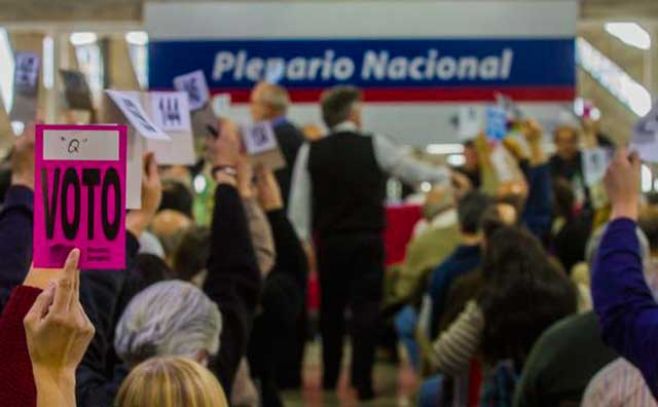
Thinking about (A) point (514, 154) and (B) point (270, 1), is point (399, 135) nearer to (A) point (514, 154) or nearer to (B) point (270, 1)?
(B) point (270, 1)

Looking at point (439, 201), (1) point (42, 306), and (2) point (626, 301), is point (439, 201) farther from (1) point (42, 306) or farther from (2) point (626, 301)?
(1) point (42, 306)

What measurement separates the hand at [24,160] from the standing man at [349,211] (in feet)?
16.3

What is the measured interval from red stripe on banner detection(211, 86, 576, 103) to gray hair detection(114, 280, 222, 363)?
7.36 m

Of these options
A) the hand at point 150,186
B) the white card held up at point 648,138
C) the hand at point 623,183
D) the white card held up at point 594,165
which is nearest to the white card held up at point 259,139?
the hand at point 150,186

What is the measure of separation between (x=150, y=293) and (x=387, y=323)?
721 centimetres

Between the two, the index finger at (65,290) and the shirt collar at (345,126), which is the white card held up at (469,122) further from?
the index finger at (65,290)

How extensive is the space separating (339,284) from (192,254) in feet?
13.0

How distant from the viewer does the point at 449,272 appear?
6770 millimetres

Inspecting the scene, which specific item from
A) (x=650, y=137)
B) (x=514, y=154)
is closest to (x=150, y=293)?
(x=650, y=137)

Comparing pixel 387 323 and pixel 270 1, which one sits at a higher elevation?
pixel 270 1

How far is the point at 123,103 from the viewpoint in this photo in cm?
352

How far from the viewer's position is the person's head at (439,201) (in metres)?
9.64

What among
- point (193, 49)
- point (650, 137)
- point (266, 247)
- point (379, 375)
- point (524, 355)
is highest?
point (193, 49)

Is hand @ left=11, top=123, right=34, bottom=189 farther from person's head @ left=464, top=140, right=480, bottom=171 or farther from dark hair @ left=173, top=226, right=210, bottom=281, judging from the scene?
person's head @ left=464, top=140, right=480, bottom=171
